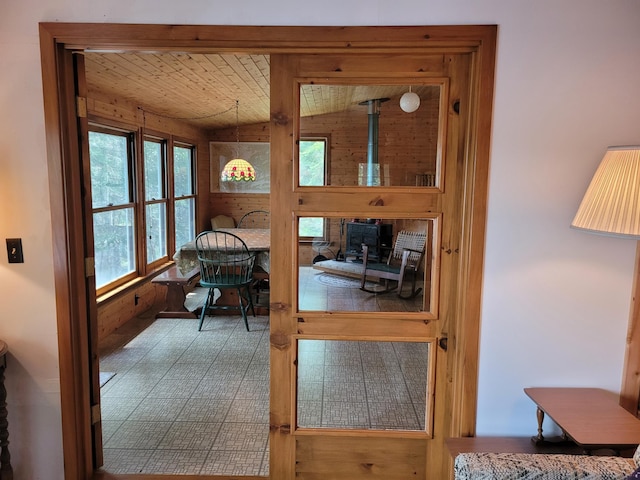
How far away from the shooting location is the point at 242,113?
19.3ft

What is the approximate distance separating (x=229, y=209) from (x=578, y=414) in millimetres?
6411

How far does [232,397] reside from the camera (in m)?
3.03

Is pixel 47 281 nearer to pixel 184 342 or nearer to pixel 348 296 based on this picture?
pixel 348 296

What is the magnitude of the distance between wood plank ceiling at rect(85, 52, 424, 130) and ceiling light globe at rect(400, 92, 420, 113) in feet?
0.09

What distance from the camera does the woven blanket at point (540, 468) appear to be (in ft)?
4.24

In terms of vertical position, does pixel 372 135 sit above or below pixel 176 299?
above

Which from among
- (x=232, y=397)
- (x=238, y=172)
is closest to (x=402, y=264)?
(x=232, y=397)

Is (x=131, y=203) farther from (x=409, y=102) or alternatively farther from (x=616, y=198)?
(x=616, y=198)

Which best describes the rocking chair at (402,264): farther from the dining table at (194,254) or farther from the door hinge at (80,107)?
the dining table at (194,254)

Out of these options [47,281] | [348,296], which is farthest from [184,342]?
[348,296]

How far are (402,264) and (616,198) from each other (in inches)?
35.6

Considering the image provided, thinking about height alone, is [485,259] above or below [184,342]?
above

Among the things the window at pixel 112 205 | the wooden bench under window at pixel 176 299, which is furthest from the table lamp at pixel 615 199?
the wooden bench under window at pixel 176 299

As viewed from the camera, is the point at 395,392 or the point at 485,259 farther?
the point at 395,392
